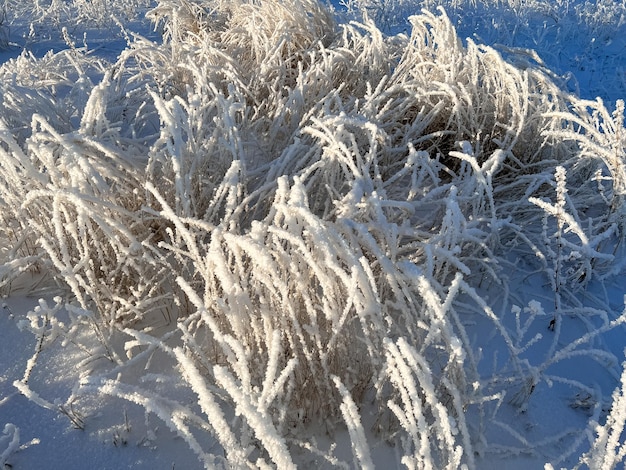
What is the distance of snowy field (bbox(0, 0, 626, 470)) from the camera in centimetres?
82

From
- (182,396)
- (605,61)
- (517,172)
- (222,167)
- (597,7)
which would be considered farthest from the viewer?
(597,7)

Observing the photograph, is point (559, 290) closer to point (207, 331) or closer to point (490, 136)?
point (490, 136)

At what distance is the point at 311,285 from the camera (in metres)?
0.98

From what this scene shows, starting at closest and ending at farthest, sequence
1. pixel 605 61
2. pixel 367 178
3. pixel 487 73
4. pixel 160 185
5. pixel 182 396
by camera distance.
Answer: pixel 182 396, pixel 367 178, pixel 160 185, pixel 487 73, pixel 605 61

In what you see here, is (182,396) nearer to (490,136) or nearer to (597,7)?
(490,136)

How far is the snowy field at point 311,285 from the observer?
816 millimetres

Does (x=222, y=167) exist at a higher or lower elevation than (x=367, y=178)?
lower

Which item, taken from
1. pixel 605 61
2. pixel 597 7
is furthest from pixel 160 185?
pixel 597 7

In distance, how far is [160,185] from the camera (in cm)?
130

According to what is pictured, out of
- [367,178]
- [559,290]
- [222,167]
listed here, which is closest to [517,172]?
[559,290]

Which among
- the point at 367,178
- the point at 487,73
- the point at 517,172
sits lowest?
the point at 517,172

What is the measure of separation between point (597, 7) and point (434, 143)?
3.87 m

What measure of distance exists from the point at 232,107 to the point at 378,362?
2.36 ft

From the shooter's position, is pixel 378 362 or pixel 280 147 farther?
pixel 280 147
